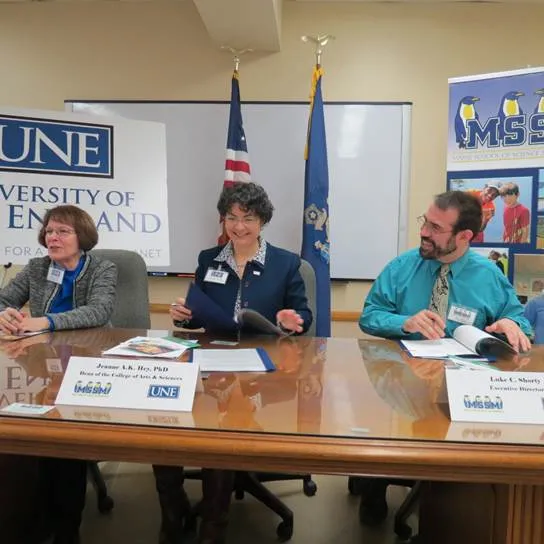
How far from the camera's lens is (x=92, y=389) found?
895 millimetres

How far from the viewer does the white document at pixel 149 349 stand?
4.12ft

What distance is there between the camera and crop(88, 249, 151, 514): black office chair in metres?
2.01

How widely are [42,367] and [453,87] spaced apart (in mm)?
2524

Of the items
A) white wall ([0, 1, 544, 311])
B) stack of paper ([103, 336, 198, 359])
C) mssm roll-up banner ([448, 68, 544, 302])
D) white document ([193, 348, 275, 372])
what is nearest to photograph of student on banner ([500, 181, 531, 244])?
mssm roll-up banner ([448, 68, 544, 302])

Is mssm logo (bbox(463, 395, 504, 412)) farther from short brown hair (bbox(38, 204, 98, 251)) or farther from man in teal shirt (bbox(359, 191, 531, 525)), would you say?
short brown hair (bbox(38, 204, 98, 251))

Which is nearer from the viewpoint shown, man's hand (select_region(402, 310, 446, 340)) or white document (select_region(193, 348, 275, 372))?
white document (select_region(193, 348, 275, 372))

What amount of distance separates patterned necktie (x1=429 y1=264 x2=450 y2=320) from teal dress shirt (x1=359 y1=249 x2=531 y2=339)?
1cm

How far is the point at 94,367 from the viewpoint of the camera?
93 cm

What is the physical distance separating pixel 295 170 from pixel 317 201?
0.34 metres

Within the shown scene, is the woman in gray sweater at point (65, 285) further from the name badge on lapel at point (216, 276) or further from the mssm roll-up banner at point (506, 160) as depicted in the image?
the mssm roll-up banner at point (506, 160)

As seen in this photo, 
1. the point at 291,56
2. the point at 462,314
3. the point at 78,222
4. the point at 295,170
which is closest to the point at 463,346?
the point at 462,314

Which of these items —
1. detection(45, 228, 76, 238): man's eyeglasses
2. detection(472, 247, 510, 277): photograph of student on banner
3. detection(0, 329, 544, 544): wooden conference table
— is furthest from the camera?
detection(472, 247, 510, 277): photograph of student on banner

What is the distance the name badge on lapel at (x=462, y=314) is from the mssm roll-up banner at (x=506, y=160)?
39.7 inches

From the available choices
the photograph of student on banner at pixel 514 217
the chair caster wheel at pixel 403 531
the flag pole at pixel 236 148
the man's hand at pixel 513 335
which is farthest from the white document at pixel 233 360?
the photograph of student on banner at pixel 514 217
